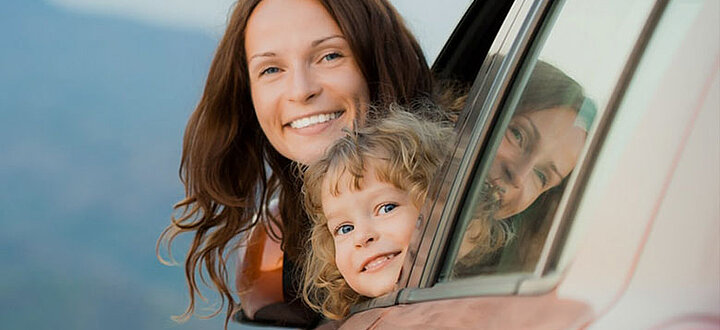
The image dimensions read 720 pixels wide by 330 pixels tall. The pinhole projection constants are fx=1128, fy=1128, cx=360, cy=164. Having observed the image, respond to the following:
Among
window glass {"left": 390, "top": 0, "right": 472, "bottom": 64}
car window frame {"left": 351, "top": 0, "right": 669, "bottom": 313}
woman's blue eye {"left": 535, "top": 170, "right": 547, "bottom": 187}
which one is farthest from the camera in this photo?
window glass {"left": 390, "top": 0, "right": 472, "bottom": 64}

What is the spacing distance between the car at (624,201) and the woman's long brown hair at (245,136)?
146 centimetres

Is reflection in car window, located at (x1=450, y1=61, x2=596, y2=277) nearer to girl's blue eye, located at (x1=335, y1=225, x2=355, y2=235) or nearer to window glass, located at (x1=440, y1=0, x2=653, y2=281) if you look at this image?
window glass, located at (x1=440, y1=0, x2=653, y2=281)

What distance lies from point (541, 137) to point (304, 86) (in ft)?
5.41

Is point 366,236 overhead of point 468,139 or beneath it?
beneath

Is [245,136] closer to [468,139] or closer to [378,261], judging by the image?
[378,261]

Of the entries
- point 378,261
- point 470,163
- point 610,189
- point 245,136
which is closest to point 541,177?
point 610,189

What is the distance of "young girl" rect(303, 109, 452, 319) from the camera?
2275 mm

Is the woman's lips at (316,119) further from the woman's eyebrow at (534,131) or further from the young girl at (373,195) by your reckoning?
the woman's eyebrow at (534,131)

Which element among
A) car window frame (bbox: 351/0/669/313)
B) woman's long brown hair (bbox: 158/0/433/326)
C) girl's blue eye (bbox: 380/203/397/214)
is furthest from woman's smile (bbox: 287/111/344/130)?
car window frame (bbox: 351/0/669/313)

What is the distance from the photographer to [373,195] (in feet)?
7.67

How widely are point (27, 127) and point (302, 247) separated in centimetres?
401

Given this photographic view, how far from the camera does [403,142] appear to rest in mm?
2408

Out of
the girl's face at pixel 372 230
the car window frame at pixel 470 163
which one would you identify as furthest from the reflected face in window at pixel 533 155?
the girl's face at pixel 372 230

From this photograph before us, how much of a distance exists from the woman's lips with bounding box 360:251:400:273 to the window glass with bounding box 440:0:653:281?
1.68 ft
